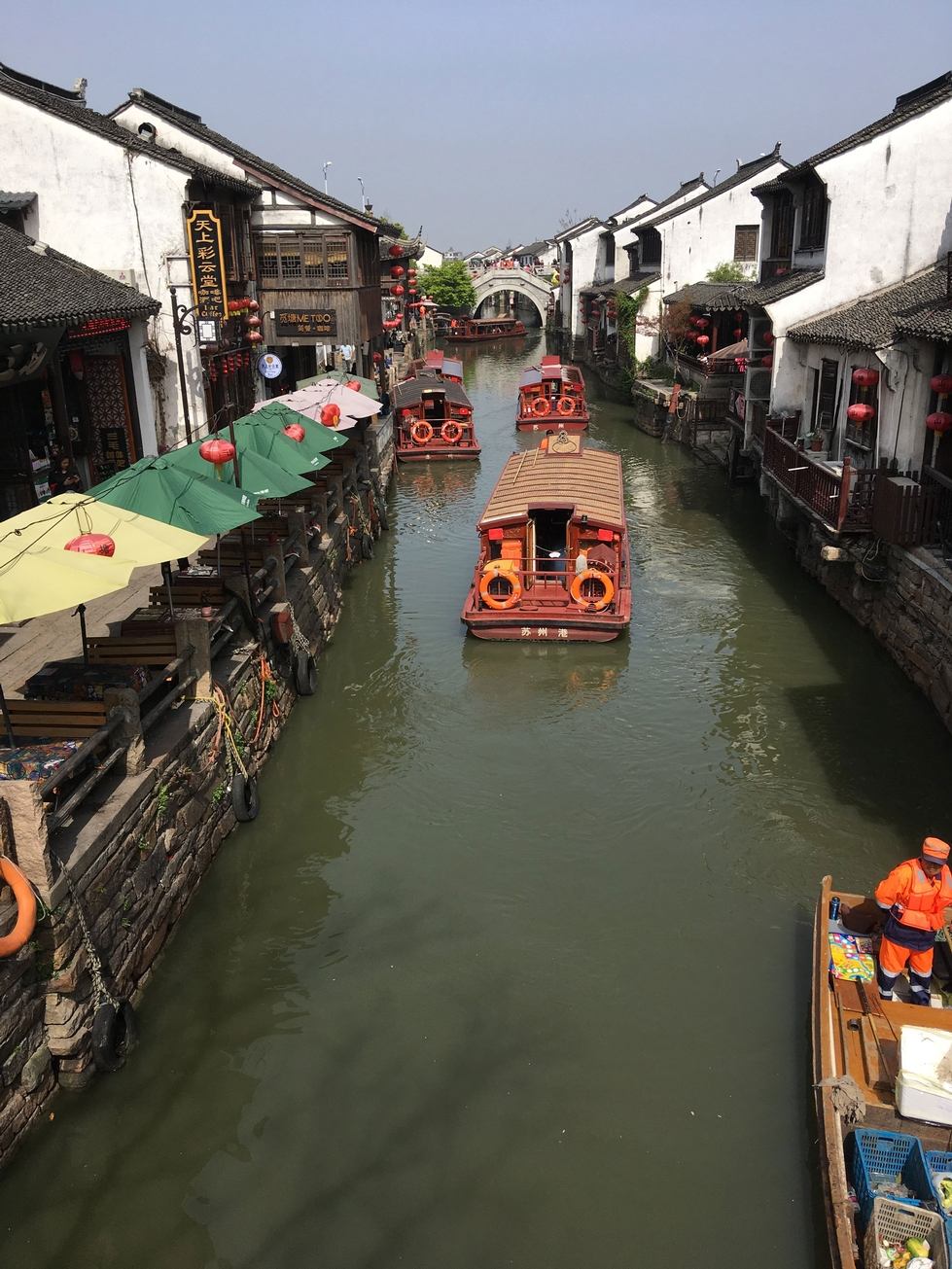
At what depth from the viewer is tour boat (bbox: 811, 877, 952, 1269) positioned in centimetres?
598

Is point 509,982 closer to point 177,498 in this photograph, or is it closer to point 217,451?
point 177,498

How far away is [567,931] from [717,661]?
313 inches

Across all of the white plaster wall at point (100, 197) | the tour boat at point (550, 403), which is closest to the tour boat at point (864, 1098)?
the white plaster wall at point (100, 197)

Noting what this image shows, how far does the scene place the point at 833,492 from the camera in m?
16.1

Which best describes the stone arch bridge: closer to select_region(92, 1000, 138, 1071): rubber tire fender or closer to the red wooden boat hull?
the red wooden boat hull

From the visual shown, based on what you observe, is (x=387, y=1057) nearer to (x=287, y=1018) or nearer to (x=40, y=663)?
(x=287, y=1018)

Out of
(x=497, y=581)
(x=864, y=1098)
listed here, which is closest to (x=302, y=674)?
(x=497, y=581)

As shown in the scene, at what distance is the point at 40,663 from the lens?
11.6 meters

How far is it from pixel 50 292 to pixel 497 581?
8.56 metres

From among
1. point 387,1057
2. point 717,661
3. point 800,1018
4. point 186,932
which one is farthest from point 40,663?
point 717,661

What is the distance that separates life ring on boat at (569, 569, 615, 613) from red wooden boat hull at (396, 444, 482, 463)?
1810 centimetres

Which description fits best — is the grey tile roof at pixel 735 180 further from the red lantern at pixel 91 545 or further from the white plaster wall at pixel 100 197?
the red lantern at pixel 91 545

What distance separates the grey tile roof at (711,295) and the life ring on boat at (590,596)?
16.9 m

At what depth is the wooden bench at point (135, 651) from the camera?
10.7 m
